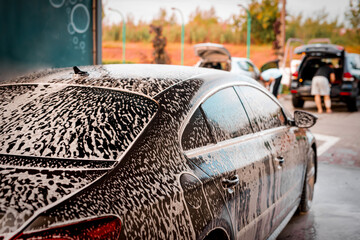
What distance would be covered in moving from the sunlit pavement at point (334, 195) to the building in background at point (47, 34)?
435cm

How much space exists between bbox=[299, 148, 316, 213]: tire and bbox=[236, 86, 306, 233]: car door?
0.28m

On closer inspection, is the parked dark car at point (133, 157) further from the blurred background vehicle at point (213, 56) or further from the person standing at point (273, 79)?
the blurred background vehicle at point (213, 56)

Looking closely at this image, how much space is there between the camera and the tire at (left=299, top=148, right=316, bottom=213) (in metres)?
4.76

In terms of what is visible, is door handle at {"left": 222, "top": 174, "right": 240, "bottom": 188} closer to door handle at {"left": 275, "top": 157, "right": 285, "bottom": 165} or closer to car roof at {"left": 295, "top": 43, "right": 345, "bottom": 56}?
door handle at {"left": 275, "top": 157, "right": 285, "bottom": 165}

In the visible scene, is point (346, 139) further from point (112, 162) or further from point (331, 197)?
point (112, 162)

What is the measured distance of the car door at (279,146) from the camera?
349 cm

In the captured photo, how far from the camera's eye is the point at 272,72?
39.9ft

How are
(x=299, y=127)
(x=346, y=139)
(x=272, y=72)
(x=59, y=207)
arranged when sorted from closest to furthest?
(x=59, y=207) → (x=299, y=127) → (x=346, y=139) → (x=272, y=72)

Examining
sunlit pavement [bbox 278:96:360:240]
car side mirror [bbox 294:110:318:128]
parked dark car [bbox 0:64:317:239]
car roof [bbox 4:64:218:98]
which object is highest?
car roof [bbox 4:64:218:98]

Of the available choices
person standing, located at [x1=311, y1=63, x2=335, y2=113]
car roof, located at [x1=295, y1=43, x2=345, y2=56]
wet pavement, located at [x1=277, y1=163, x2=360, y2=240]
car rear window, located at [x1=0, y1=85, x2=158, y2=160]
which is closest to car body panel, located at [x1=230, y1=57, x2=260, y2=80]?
car roof, located at [x1=295, y1=43, x2=345, y2=56]

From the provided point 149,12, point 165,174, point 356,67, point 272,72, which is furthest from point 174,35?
point 165,174

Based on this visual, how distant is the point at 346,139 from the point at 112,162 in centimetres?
918

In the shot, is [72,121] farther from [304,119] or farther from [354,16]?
[354,16]

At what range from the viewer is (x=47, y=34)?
7367 millimetres
